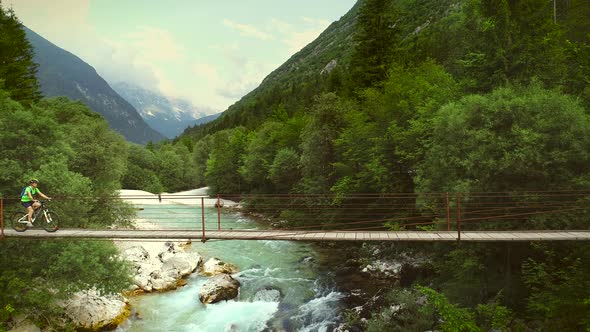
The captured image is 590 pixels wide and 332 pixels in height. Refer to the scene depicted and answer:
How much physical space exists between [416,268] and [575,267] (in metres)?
7.13

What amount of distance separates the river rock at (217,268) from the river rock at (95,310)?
4.64 m

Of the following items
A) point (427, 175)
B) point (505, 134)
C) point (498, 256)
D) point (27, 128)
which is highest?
point (27, 128)

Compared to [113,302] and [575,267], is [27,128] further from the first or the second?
[575,267]

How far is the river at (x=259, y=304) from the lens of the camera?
1420cm

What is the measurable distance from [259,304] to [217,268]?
173 inches

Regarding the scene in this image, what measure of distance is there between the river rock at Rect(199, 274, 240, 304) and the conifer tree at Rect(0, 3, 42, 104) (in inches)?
752

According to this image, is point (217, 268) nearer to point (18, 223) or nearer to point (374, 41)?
point (18, 223)

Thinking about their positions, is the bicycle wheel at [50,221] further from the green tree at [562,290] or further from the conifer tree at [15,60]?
the conifer tree at [15,60]

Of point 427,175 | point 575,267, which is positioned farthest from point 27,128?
point 575,267

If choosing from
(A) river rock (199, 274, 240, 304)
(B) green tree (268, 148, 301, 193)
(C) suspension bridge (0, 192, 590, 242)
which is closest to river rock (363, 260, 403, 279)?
(C) suspension bridge (0, 192, 590, 242)

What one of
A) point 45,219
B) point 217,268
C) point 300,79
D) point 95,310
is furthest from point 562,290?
point 300,79

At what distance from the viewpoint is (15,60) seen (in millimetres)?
27844

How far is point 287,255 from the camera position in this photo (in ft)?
73.1

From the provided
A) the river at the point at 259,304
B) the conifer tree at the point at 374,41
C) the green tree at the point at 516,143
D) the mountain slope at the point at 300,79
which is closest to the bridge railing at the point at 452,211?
the green tree at the point at 516,143
